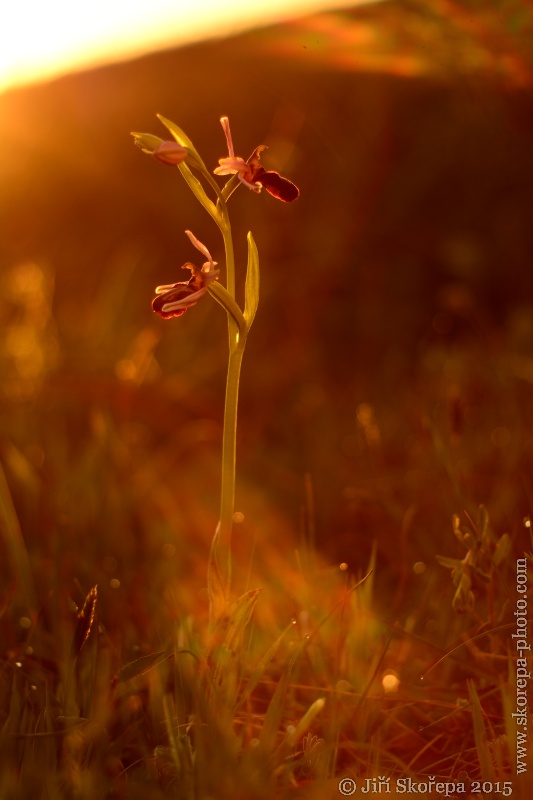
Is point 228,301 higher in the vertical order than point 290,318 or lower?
lower

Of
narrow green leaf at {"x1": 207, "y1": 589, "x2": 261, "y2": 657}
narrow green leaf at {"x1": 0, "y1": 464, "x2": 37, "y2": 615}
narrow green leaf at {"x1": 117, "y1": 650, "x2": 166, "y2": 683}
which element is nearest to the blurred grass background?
narrow green leaf at {"x1": 0, "y1": 464, "x2": 37, "y2": 615}

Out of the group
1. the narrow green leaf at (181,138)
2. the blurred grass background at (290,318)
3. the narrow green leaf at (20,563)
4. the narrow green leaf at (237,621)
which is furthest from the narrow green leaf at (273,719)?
Result: the narrow green leaf at (181,138)

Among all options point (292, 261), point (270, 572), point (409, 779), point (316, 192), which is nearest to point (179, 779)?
point (409, 779)

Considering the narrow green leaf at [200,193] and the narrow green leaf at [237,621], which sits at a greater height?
the narrow green leaf at [200,193]

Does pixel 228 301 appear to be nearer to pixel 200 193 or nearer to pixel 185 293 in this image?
pixel 185 293

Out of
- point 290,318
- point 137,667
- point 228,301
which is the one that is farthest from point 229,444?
point 290,318

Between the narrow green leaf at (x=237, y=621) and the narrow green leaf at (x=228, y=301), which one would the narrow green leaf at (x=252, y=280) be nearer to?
the narrow green leaf at (x=228, y=301)
